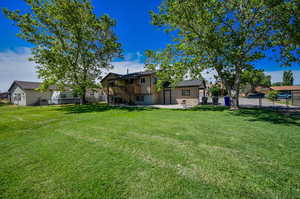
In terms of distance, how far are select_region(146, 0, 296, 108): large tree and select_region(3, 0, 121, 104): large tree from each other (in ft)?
29.8

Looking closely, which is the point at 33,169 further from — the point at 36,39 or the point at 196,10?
the point at 36,39

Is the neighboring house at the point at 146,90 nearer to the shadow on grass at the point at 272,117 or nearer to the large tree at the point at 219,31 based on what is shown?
the large tree at the point at 219,31

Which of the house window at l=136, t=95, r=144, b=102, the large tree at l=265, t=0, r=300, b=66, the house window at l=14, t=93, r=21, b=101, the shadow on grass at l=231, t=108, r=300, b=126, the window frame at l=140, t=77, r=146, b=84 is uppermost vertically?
the large tree at l=265, t=0, r=300, b=66

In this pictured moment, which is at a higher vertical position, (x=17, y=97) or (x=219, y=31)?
(x=219, y=31)

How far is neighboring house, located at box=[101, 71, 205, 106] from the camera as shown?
20.1m

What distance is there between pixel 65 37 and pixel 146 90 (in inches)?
529

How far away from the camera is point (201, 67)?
500 inches

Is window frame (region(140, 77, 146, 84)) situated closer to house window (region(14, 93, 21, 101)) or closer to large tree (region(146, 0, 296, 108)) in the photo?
large tree (region(146, 0, 296, 108))

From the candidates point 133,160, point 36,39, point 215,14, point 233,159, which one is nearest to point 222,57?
point 215,14

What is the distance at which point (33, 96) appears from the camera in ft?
77.4

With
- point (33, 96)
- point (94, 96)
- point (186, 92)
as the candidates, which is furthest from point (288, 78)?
point (33, 96)

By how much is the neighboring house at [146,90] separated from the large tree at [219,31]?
7175 millimetres

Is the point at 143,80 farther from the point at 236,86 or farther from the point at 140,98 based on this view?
the point at 236,86

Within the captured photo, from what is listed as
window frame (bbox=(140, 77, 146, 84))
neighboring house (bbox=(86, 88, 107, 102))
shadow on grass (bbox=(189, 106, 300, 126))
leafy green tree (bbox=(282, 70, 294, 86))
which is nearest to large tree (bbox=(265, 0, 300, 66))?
shadow on grass (bbox=(189, 106, 300, 126))
